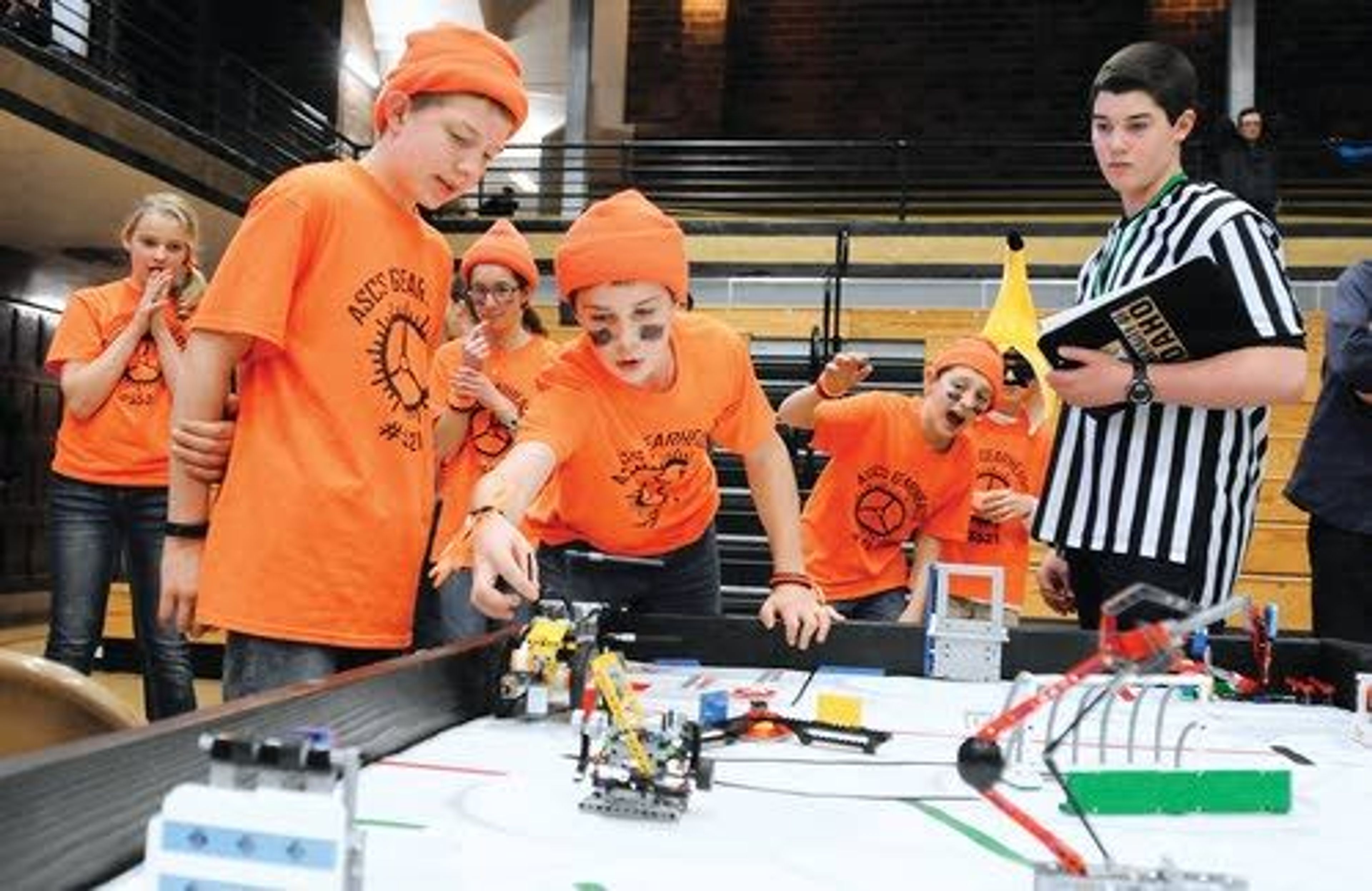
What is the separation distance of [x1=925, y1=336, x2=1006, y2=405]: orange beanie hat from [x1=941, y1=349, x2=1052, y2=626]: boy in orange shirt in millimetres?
60

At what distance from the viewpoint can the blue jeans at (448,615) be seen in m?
2.52

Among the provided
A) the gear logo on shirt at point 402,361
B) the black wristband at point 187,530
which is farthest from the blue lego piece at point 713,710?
the black wristband at point 187,530

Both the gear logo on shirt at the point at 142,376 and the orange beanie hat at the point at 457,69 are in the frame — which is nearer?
the orange beanie hat at the point at 457,69

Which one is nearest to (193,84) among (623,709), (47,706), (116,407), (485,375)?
(116,407)

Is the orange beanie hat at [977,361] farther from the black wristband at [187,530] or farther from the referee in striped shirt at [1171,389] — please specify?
the black wristband at [187,530]

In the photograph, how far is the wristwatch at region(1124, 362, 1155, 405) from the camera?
A: 5.86ft

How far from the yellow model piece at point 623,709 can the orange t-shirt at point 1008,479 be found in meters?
2.14

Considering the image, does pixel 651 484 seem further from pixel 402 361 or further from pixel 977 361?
pixel 977 361

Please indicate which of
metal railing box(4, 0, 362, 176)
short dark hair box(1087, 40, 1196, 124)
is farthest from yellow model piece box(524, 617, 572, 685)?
metal railing box(4, 0, 362, 176)

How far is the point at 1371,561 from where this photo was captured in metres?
2.25

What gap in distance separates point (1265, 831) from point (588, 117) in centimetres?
873

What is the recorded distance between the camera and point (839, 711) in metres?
1.44

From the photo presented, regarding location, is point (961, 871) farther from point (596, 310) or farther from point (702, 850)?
point (596, 310)

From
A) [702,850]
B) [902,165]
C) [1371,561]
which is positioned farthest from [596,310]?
[902,165]
